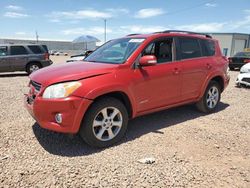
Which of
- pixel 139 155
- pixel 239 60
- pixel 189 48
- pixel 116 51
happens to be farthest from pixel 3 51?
pixel 239 60

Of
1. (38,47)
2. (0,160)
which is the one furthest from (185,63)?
(38,47)

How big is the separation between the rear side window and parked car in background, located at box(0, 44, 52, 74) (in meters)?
9.90

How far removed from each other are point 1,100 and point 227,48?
47529 mm

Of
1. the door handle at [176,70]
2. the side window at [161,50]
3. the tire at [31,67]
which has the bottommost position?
the tire at [31,67]

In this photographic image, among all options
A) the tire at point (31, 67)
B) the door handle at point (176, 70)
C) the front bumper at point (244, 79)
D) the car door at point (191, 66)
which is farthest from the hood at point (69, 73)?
the tire at point (31, 67)

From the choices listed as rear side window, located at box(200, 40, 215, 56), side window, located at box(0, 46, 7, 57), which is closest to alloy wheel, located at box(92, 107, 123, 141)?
rear side window, located at box(200, 40, 215, 56)

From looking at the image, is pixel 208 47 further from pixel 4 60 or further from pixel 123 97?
pixel 4 60

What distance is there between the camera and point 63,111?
3498mm

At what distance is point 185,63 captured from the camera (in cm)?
500

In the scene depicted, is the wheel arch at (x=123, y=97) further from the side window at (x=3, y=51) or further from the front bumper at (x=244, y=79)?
the side window at (x=3, y=51)

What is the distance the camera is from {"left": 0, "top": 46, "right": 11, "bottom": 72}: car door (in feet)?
42.2

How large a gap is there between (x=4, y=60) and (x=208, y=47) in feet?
35.1

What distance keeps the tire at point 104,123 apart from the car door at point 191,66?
5.28 ft

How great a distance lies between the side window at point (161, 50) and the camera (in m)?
4.60
